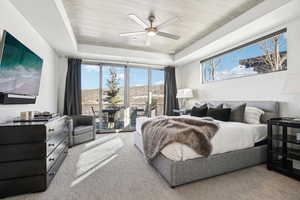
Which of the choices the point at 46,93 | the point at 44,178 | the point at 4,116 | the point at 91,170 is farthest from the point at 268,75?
the point at 46,93

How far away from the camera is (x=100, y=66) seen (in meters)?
5.32

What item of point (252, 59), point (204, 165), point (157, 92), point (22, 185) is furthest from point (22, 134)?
point (157, 92)

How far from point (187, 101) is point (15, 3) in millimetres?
5387

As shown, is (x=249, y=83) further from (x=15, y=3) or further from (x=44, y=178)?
(x=15, y=3)

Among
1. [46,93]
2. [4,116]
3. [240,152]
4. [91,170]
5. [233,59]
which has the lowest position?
[91,170]

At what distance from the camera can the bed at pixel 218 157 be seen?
192 cm

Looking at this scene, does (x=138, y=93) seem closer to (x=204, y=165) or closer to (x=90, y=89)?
(x=90, y=89)

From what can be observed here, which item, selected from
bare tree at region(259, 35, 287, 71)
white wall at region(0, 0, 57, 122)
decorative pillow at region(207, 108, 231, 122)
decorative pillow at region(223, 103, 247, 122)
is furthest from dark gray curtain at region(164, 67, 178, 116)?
white wall at region(0, 0, 57, 122)

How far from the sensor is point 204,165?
2.06 m

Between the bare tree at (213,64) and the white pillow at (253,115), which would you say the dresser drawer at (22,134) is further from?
the bare tree at (213,64)

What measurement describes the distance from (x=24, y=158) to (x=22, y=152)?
0.08m

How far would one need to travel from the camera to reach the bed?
6.31 ft

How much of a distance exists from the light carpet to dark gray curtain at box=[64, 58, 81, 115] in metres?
2.37

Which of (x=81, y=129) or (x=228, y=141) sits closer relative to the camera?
(x=228, y=141)
